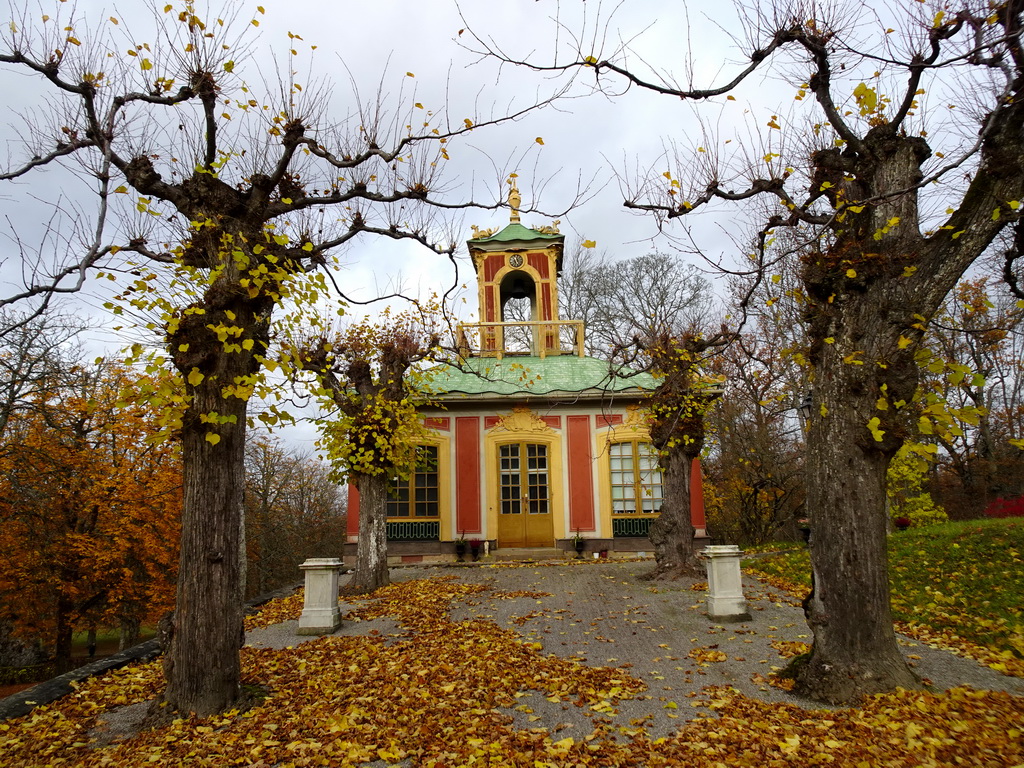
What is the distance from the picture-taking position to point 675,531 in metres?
11.0

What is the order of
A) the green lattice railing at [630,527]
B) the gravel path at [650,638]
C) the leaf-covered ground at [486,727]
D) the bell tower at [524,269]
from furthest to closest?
the bell tower at [524,269], the green lattice railing at [630,527], the gravel path at [650,638], the leaf-covered ground at [486,727]

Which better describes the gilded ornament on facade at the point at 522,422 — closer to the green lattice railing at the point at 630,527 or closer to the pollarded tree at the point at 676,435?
the green lattice railing at the point at 630,527

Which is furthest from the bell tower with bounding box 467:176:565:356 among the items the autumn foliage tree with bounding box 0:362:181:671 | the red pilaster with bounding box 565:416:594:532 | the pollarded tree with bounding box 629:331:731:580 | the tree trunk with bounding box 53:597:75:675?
the tree trunk with bounding box 53:597:75:675

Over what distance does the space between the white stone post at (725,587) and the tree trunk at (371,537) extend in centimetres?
545

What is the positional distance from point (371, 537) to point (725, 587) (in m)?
5.76

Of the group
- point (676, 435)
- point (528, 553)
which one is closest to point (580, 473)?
point (528, 553)

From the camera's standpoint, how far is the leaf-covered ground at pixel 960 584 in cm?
631

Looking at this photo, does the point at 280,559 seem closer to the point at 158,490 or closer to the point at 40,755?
the point at 158,490

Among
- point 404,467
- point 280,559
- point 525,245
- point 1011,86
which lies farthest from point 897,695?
point 280,559

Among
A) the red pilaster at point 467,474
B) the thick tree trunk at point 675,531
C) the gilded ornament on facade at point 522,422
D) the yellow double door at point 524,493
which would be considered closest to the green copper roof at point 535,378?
the gilded ornament on facade at point 522,422

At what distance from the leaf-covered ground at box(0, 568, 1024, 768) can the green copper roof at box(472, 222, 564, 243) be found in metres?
13.4

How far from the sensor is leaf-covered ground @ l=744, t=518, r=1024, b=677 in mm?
→ 6309

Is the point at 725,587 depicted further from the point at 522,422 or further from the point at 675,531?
the point at 522,422

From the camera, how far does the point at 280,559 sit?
2342 cm
